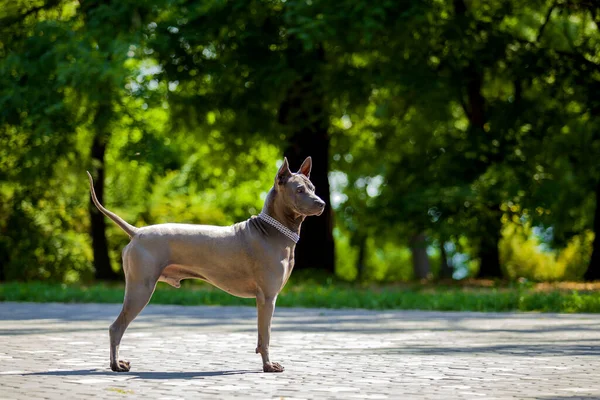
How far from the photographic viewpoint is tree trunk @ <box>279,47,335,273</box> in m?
26.2

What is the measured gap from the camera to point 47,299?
2089cm

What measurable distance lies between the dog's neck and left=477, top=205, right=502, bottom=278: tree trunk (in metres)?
16.8

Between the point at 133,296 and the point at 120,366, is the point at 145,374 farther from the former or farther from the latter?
the point at 133,296

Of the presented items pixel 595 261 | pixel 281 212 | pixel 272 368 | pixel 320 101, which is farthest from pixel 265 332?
pixel 595 261

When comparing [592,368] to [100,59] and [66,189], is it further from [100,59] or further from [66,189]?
[66,189]

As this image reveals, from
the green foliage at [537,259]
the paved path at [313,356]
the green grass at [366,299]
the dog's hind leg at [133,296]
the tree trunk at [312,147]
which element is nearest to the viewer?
the paved path at [313,356]

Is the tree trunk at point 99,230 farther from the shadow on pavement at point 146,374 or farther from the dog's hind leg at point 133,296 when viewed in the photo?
the shadow on pavement at point 146,374

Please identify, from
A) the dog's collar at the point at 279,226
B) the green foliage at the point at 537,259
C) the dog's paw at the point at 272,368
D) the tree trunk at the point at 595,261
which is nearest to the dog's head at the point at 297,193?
the dog's collar at the point at 279,226

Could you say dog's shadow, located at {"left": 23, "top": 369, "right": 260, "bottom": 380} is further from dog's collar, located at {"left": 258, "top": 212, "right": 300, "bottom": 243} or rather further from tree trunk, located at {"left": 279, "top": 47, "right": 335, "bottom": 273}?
tree trunk, located at {"left": 279, "top": 47, "right": 335, "bottom": 273}

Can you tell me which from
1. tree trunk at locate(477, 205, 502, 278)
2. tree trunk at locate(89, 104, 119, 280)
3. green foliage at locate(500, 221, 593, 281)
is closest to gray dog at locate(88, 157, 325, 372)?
tree trunk at locate(477, 205, 502, 278)

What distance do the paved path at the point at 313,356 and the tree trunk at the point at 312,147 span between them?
9898 millimetres

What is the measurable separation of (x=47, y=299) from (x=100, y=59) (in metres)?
5.09

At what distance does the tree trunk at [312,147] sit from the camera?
85.9 ft

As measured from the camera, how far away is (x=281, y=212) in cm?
957
